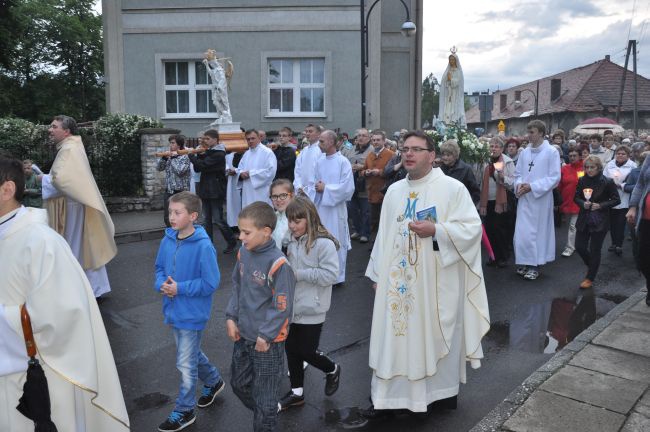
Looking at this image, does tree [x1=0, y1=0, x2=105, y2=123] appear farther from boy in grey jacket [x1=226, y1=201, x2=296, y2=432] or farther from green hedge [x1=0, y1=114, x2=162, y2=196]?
boy in grey jacket [x1=226, y1=201, x2=296, y2=432]

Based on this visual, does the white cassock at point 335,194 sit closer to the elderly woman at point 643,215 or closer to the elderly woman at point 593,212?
A: the elderly woman at point 593,212

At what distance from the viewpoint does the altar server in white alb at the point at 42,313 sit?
251 cm

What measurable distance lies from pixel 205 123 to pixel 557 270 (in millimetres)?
14966

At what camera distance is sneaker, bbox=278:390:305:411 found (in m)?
4.35

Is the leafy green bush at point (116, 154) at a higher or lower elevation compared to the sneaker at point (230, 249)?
higher

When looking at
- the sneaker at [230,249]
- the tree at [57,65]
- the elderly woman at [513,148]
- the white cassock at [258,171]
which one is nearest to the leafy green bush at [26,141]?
the white cassock at [258,171]

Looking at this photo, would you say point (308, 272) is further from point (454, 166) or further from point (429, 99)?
point (429, 99)

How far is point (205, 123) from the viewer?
832 inches

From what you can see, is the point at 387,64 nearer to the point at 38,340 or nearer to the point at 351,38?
the point at 351,38

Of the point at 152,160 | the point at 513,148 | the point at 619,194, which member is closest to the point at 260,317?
the point at 513,148

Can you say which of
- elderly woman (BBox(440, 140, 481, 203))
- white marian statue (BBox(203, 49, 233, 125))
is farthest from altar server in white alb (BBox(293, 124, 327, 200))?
white marian statue (BBox(203, 49, 233, 125))

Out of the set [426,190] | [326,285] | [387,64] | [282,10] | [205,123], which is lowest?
[326,285]

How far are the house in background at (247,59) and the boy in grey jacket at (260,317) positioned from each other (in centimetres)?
1776

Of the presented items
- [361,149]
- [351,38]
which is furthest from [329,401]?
[351,38]
